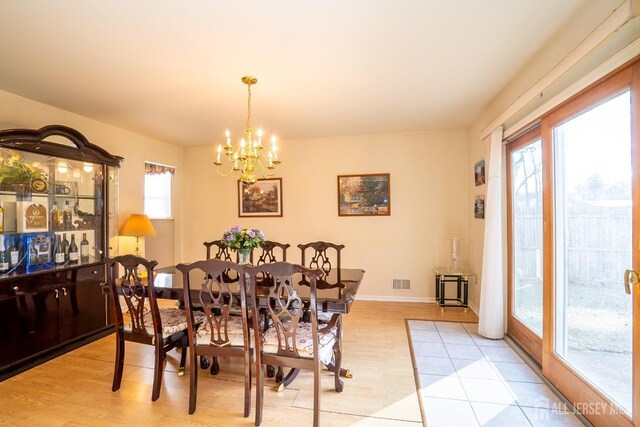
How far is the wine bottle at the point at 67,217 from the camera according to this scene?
3.09m

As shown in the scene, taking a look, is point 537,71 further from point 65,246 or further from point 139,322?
point 65,246

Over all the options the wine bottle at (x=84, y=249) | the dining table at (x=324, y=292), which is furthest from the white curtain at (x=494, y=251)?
the wine bottle at (x=84, y=249)

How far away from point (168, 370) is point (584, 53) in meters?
3.73

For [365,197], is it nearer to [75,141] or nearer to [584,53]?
[584,53]

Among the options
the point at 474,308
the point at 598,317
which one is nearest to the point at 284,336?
the point at 598,317

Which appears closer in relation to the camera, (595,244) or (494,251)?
(595,244)

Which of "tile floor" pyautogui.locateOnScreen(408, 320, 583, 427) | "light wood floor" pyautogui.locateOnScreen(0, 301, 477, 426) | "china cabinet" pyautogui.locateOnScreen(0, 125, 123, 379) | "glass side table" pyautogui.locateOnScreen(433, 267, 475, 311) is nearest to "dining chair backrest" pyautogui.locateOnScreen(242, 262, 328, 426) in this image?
"light wood floor" pyautogui.locateOnScreen(0, 301, 477, 426)

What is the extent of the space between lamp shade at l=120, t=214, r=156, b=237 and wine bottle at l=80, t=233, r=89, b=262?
27.1 inches

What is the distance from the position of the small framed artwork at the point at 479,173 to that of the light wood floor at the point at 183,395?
223 centimetres

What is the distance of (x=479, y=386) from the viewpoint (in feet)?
7.52

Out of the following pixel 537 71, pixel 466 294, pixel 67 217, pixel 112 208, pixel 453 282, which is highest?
pixel 537 71

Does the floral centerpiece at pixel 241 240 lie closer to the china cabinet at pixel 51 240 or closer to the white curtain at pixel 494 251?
the china cabinet at pixel 51 240

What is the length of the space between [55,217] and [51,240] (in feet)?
0.77

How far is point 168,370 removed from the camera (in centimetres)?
258
